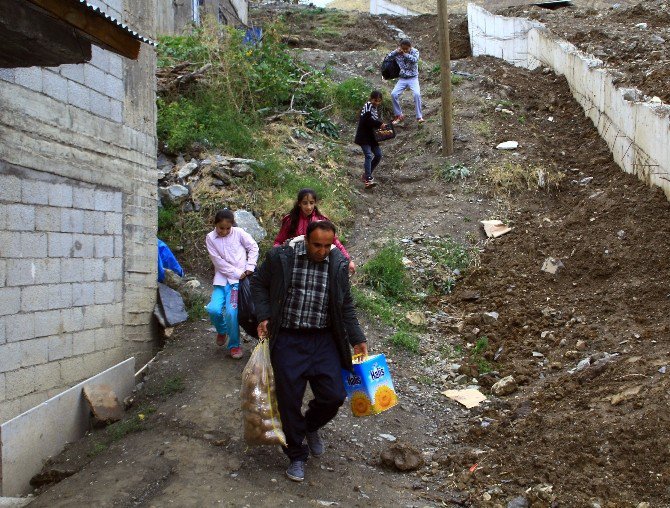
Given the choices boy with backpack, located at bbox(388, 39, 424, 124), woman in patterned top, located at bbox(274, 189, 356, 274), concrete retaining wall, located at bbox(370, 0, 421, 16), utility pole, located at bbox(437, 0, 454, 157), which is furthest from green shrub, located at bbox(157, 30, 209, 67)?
concrete retaining wall, located at bbox(370, 0, 421, 16)

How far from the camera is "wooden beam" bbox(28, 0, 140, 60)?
133 inches

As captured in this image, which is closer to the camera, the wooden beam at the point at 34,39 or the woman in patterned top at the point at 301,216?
the wooden beam at the point at 34,39

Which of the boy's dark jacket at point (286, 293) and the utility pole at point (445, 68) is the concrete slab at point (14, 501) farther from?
the utility pole at point (445, 68)

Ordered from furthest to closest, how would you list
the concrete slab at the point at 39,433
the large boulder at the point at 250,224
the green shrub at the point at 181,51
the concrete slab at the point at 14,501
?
the green shrub at the point at 181,51
the large boulder at the point at 250,224
the concrete slab at the point at 39,433
the concrete slab at the point at 14,501

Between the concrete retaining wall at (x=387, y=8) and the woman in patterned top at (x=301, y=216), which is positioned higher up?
the concrete retaining wall at (x=387, y=8)

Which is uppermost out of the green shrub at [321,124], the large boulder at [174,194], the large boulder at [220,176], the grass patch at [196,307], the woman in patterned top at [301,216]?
the green shrub at [321,124]

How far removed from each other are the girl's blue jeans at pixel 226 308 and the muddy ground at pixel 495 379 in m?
0.37

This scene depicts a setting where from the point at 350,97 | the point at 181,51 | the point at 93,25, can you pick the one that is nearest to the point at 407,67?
the point at 350,97

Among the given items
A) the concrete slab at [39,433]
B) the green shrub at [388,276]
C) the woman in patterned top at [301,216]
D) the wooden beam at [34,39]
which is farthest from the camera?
the green shrub at [388,276]

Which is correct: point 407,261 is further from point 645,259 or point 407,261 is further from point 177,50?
point 177,50

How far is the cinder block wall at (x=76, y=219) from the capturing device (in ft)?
16.7

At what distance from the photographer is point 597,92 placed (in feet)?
37.3

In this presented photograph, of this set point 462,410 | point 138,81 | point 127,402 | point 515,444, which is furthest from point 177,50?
point 515,444

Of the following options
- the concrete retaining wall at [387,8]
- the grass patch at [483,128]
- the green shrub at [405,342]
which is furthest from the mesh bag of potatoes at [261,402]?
the concrete retaining wall at [387,8]
